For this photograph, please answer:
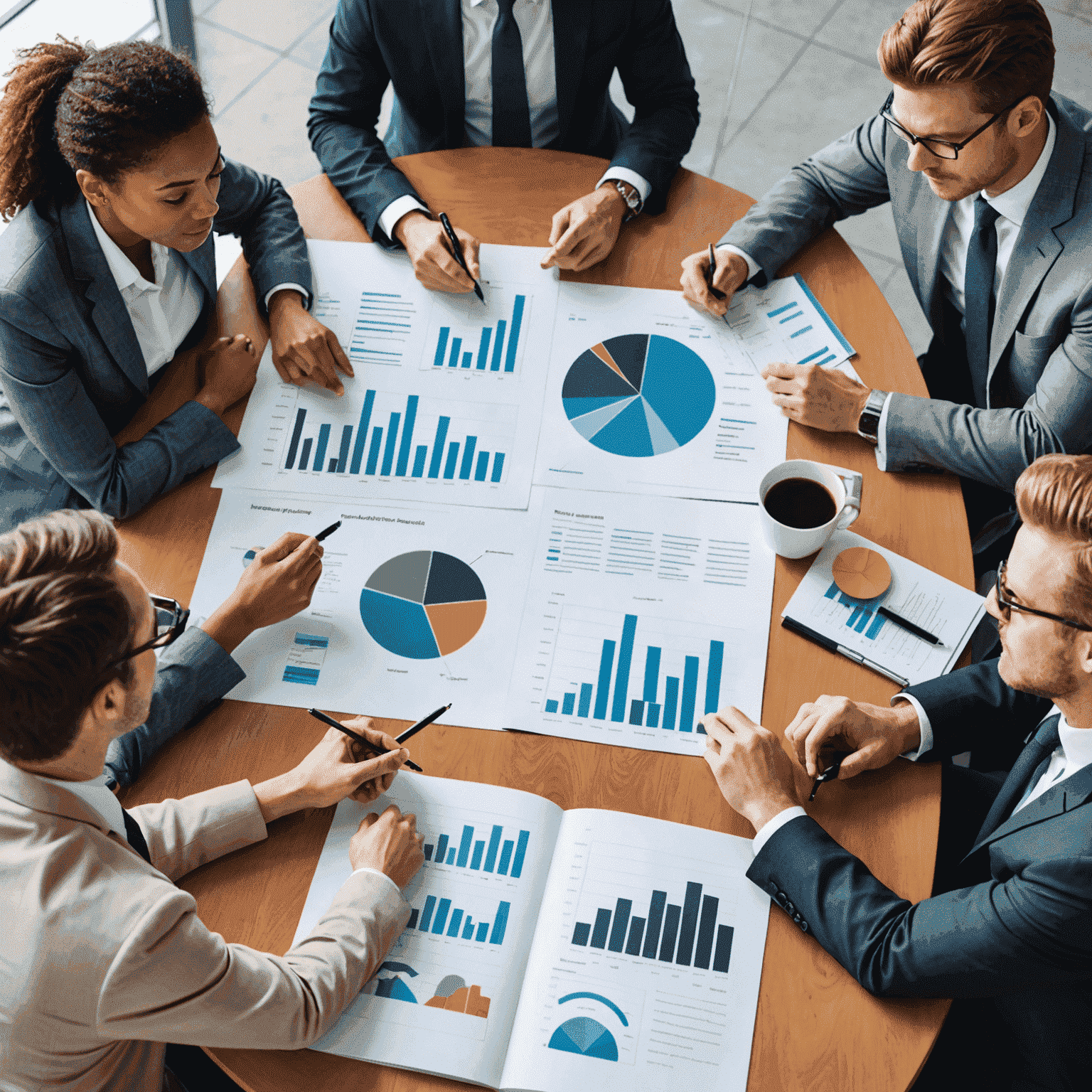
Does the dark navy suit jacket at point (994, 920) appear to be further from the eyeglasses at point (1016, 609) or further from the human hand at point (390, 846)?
the human hand at point (390, 846)

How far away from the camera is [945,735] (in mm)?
1365

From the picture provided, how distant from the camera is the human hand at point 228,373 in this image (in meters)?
1.69

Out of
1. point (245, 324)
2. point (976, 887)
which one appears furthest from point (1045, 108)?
point (245, 324)

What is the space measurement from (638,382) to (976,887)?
0.93 m

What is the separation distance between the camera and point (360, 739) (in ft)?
4.41

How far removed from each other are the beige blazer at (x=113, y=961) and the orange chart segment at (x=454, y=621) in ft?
1.24

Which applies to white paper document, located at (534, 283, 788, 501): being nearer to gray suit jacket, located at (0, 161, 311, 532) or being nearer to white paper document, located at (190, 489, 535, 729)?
Answer: white paper document, located at (190, 489, 535, 729)

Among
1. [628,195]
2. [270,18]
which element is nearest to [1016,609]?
[628,195]

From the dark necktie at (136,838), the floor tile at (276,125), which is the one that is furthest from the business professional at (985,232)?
the floor tile at (276,125)

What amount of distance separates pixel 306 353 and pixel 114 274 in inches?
13.4

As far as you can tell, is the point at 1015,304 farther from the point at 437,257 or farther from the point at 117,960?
the point at 117,960

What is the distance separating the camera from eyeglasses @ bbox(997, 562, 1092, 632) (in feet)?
4.00

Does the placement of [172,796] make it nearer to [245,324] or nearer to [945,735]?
[245,324]

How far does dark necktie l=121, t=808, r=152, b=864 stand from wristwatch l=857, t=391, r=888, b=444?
48.8 inches
